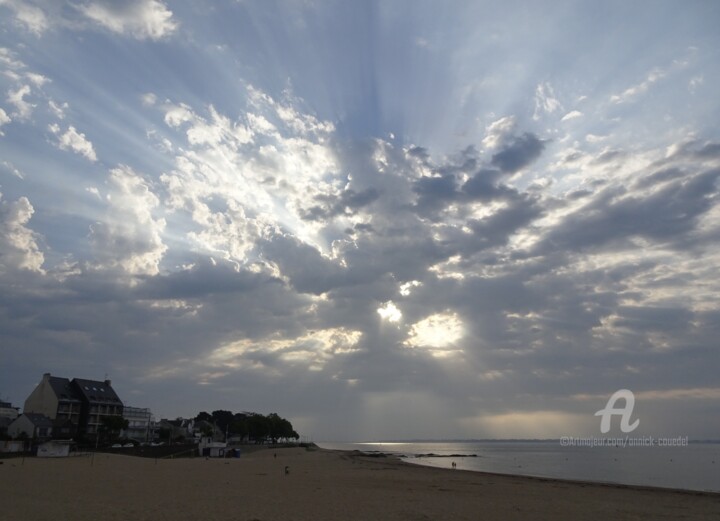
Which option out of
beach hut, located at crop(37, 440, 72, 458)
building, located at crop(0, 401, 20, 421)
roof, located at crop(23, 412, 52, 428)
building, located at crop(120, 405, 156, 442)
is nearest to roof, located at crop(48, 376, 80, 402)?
roof, located at crop(23, 412, 52, 428)

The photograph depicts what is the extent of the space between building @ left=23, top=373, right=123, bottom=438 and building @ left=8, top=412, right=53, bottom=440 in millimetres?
4033

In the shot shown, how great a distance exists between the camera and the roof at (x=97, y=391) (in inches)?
3794

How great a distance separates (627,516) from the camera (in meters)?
25.6

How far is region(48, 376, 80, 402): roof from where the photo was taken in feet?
297

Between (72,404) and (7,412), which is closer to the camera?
(72,404)

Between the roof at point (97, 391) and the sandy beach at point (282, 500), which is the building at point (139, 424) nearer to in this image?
the roof at point (97, 391)

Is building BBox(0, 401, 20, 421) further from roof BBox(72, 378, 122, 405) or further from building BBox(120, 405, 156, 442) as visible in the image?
building BBox(120, 405, 156, 442)

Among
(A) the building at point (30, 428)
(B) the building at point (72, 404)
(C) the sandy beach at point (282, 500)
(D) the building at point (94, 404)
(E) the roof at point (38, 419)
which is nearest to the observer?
(C) the sandy beach at point (282, 500)

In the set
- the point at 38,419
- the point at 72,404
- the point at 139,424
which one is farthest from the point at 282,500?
the point at 139,424

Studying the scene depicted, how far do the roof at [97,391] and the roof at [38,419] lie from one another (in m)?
10.7

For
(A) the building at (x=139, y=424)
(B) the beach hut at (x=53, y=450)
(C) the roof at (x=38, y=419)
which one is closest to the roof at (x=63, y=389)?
(C) the roof at (x=38, y=419)

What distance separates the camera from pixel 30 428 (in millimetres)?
79812

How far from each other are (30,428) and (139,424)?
38.6 metres

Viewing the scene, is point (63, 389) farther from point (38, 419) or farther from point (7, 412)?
point (7, 412)
